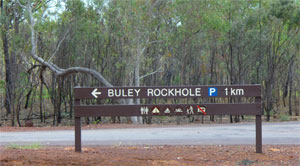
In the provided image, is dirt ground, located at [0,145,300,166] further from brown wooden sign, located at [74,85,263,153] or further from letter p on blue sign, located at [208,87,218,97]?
letter p on blue sign, located at [208,87,218,97]

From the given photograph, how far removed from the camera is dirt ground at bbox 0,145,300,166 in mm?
7328

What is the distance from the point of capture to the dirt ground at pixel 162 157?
733 cm

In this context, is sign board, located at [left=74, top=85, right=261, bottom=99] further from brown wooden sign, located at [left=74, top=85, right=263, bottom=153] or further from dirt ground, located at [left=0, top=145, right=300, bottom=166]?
dirt ground, located at [left=0, top=145, right=300, bottom=166]

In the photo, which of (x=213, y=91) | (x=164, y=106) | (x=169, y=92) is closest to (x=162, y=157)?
(x=164, y=106)

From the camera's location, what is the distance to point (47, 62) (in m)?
22.4

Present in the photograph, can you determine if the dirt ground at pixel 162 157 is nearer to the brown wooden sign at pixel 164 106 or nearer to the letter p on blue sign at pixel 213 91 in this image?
the brown wooden sign at pixel 164 106

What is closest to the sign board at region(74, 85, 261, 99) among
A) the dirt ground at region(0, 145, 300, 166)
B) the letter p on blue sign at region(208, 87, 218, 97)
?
the letter p on blue sign at region(208, 87, 218, 97)

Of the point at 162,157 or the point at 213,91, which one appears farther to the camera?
the point at 213,91

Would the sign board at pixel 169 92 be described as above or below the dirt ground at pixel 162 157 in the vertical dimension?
above

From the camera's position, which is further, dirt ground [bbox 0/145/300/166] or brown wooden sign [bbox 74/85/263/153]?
brown wooden sign [bbox 74/85/263/153]

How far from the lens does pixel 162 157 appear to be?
795cm

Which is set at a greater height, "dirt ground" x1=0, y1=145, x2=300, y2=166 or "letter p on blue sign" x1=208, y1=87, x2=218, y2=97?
"letter p on blue sign" x1=208, y1=87, x2=218, y2=97

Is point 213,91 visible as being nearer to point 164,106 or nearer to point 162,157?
point 164,106

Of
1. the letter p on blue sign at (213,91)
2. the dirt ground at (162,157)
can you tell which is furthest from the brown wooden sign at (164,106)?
the dirt ground at (162,157)
